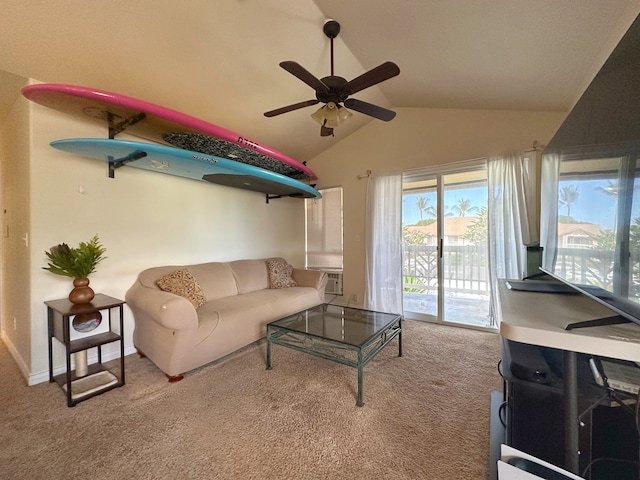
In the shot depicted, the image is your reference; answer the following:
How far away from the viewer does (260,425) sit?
1526mm

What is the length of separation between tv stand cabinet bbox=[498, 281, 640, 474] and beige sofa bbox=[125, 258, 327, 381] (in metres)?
2.03

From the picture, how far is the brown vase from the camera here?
186cm

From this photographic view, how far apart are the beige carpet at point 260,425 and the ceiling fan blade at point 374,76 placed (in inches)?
85.1

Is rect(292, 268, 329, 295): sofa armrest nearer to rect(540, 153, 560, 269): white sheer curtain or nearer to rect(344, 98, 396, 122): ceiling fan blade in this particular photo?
rect(344, 98, 396, 122): ceiling fan blade

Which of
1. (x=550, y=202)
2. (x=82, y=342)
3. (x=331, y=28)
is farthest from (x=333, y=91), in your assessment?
(x=82, y=342)

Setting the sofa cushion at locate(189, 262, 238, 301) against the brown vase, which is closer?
the brown vase

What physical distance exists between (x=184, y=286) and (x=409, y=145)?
331 centimetres

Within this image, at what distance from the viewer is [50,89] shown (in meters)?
1.62

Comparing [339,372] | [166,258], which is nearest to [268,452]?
[339,372]

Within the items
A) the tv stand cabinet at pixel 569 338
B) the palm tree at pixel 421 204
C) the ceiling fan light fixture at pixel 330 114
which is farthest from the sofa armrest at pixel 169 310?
the palm tree at pixel 421 204

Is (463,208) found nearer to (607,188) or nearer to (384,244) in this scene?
(384,244)

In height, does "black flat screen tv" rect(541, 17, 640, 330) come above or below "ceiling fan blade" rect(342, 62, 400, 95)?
below

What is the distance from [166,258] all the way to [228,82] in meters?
1.94

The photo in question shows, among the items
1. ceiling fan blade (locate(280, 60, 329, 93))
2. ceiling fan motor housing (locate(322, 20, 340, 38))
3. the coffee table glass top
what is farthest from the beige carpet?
ceiling fan motor housing (locate(322, 20, 340, 38))
